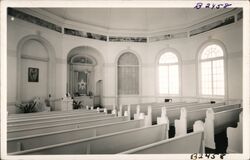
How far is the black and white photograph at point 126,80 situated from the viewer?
88.7 inches

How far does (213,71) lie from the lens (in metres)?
6.15

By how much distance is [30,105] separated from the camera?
22.0 feet

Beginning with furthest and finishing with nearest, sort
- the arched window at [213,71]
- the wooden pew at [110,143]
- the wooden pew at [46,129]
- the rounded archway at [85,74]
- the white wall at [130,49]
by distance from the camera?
1. the rounded archway at [85,74]
2. the white wall at [130,49]
3. the arched window at [213,71]
4. the wooden pew at [46,129]
5. the wooden pew at [110,143]

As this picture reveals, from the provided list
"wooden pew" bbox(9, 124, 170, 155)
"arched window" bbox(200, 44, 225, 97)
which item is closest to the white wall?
"arched window" bbox(200, 44, 225, 97)

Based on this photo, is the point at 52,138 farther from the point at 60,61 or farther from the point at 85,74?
the point at 85,74

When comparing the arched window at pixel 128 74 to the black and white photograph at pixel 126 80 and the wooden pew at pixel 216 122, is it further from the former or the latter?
the wooden pew at pixel 216 122

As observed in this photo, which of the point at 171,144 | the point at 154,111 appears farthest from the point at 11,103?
the point at 171,144

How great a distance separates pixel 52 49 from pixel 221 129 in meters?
7.98

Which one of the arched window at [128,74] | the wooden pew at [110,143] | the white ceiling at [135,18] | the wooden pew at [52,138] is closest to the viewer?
the wooden pew at [110,143]

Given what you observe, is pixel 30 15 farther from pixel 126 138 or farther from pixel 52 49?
pixel 126 138

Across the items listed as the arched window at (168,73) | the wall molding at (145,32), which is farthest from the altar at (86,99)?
the arched window at (168,73)

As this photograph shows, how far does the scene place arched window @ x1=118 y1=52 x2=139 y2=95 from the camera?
1092 cm

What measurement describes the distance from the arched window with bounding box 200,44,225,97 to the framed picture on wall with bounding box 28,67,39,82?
7.42 metres

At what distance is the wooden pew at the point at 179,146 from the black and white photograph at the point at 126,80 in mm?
15
